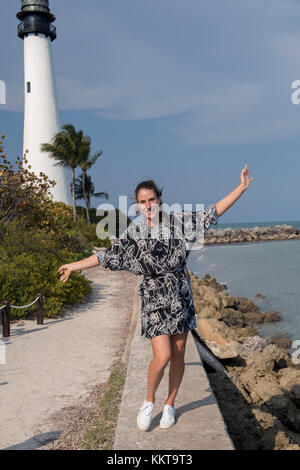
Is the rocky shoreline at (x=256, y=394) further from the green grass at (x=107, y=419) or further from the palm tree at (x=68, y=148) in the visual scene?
the palm tree at (x=68, y=148)

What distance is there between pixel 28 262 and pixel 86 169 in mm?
23235

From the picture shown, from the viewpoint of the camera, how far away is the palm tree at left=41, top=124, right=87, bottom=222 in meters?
28.3

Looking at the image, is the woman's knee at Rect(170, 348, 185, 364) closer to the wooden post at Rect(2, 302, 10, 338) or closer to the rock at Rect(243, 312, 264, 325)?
the wooden post at Rect(2, 302, 10, 338)

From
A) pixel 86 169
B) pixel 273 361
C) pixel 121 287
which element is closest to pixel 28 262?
pixel 121 287

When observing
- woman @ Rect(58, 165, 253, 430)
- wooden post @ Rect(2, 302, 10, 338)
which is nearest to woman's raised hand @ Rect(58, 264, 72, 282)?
woman @ Rect(58, 165, 253, 430)

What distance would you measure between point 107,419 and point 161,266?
2159 mm

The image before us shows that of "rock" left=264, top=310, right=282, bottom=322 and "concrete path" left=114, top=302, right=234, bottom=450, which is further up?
"concrete path" left=114, top=302, right=234, bottom=450

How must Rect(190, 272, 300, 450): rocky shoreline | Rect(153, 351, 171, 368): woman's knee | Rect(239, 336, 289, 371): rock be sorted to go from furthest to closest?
1. Rect(239, 336, 289, 371): rock
2. Rect(190, 272, 300, 450): rocky shoreline
3. Rect(153, 351, 171, 368): woman's knee

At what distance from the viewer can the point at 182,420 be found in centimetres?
332

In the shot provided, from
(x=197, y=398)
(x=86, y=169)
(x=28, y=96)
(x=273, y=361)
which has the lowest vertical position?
(x=273, y=361)

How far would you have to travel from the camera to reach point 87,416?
15.0 feet

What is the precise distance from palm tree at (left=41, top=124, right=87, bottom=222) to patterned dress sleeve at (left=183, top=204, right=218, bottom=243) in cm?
2575

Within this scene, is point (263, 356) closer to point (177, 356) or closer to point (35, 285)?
point (177, 356)
